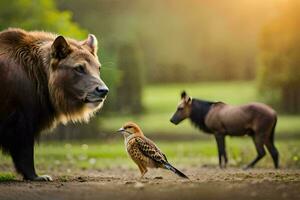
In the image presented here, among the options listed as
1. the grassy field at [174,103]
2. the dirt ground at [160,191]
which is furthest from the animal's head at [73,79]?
the grassy field at [174,103]

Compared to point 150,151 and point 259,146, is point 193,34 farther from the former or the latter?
point 150,151

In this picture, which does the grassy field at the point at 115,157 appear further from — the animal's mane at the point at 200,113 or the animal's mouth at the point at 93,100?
the animal's mouth at the point at 93,100

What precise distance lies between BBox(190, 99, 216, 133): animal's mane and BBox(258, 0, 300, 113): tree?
18.6 meters

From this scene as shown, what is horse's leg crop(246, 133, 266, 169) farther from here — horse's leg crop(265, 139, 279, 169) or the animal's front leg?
the animal's front leg

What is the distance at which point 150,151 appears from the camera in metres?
12.6

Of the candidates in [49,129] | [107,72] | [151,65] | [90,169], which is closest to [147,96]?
[151,65]

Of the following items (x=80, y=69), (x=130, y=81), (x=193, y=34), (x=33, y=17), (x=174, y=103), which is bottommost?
(x=174, y=103)

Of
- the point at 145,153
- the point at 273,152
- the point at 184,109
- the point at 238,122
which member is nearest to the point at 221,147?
the point at 238,122

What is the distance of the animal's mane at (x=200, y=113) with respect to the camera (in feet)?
63.6

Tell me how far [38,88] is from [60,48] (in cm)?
76

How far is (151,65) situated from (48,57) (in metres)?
36.6

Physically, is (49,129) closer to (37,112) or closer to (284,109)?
(37,112)

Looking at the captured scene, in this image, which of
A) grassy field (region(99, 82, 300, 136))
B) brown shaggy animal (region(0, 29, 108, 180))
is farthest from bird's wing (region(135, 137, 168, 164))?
grassy field (region(99, 82, 300, 136))

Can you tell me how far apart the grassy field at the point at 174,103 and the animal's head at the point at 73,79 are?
779 inches
